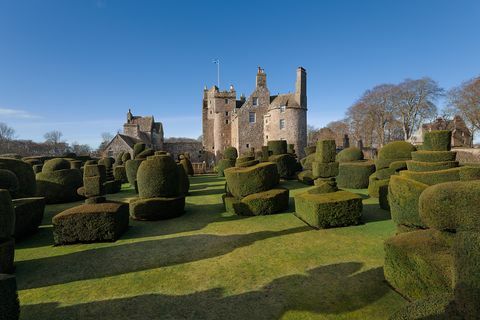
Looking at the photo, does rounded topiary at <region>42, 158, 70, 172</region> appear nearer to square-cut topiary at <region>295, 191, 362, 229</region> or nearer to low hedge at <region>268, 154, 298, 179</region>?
low hedge at <region>268, 154, 298, 179</region>

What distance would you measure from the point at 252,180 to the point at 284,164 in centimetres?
1140

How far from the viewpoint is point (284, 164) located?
23.7 metres

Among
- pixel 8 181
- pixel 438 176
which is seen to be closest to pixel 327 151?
pixel 438 176

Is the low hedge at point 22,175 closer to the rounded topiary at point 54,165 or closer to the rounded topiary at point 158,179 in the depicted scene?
the rounded topiary at point 54,165

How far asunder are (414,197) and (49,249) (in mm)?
12115

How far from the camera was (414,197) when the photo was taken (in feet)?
25.7

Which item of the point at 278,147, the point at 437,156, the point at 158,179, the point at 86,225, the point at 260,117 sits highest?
the point at 260,117

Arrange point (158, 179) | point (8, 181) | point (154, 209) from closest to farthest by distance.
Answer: point (8, 181) → point (154, 209) → point (158, 179)

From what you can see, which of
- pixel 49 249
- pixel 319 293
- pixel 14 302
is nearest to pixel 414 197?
pixel 319 293

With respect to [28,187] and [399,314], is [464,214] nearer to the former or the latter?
[399,314]

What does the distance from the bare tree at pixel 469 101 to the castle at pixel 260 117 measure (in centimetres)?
2314

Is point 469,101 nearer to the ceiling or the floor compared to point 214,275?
nearer to the ceiling

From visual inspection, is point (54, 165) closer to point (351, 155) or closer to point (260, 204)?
point (260, 204)

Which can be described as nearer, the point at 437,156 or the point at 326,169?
the point at 437,156
